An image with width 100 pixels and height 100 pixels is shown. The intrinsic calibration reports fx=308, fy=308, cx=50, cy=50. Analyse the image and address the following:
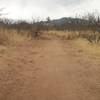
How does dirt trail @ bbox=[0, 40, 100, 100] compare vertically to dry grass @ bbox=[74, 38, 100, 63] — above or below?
above

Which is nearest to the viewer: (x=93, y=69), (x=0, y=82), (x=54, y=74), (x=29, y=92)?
(x=29, y=92)

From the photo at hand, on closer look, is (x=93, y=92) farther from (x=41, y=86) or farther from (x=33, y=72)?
(x=33, y=72)

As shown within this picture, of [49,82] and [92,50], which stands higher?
[49,82]

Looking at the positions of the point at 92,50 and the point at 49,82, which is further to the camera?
the point at 92,50

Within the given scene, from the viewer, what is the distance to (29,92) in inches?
312

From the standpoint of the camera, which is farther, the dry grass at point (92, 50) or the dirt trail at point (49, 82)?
the dry grass at point (92, 50)

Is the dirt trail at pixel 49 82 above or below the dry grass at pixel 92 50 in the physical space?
above

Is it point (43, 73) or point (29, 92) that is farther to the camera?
point (43, 73)

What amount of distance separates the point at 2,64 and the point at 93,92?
18.6ft

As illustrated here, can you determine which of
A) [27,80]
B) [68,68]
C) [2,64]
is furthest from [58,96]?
[2,64]

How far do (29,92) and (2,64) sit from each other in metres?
5.02

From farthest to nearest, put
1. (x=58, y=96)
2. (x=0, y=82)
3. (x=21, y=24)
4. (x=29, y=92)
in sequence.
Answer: (x=21, y=24), (x=0, y=82), (x=29, y=92), (x=58, y=96)

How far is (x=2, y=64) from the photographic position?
12.7 m

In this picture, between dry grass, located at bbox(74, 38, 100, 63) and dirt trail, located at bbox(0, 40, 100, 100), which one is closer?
dirt trail, located at bbox(0, 40, 100, 100)
